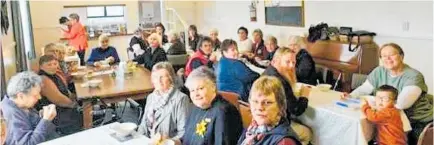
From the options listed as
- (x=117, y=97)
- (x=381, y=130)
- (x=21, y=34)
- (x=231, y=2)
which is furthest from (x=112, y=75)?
(x=231, y=2)

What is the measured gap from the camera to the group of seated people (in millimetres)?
2021

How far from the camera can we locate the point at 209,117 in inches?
95.3

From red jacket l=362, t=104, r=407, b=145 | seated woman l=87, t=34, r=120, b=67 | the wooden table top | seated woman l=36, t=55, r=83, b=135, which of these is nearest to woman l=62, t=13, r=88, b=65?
seated woman l=87, t=34, r=120, b=67

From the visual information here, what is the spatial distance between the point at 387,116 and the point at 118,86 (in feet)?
7.71

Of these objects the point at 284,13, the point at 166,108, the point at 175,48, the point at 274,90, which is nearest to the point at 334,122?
the point at 166,108

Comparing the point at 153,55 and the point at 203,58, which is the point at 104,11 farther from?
the point at 203,58

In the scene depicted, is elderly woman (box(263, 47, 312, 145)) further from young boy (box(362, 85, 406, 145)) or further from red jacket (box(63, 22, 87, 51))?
red jacket (box(63, 22, 87, 51))

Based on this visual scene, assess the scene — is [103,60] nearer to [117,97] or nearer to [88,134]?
[117,97]

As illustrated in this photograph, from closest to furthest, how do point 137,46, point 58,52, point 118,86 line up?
point 118,86, point 58,52, point 137,46

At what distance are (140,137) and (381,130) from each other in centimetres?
156

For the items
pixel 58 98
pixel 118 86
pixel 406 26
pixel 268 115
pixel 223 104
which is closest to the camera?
pixel 268 115

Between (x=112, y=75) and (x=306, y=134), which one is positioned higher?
(x=112, y=75)

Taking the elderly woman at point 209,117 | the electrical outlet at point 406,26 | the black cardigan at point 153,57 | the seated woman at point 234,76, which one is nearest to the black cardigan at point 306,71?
the seated woman at point 234,76

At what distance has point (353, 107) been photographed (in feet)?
10.4
